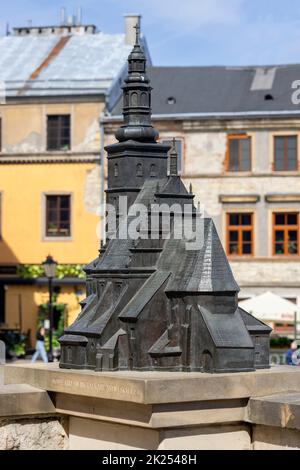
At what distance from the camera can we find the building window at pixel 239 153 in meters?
44.3

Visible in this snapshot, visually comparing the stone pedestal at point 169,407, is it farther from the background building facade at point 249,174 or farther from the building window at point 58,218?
the building window at point 58,218

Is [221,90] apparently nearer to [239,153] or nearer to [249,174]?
[239,153]

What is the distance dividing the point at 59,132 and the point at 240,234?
23.5 ft

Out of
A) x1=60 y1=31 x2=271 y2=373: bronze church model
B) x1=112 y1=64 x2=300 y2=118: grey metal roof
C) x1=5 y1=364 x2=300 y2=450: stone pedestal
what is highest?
x1=112 y1=64 x2=300 y2=118: grey metal roof

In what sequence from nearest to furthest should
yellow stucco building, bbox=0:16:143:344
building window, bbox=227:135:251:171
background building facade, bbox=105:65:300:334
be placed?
background building facade, bbox=105:65:300:334 → building window, bbox=227:135:251:171 → yellow stucco building, bbox=0:16:143:344

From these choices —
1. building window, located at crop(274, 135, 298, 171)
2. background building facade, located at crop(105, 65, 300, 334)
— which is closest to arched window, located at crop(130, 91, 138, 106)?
background building facade, located at crop(105, 65, 300, 334)

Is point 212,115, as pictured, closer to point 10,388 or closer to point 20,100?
point 20,100

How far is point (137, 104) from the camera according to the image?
17016mm

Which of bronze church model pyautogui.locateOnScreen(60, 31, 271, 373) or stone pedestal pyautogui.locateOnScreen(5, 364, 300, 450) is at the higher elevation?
bronze church model pyautogui.locateOnScreen(60, 31, 271, 373)

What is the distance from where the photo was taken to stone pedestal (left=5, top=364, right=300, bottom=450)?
13.9 metres

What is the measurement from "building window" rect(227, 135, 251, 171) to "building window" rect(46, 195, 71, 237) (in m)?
5.74

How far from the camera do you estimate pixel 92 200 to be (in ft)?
148

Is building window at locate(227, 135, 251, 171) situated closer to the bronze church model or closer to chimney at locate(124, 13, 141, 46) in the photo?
chimney at locate(124, 13, 141, 46)

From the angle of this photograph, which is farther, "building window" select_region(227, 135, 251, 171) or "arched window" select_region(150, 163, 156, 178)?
"building window" select_region(227, 135, 251, 171)
